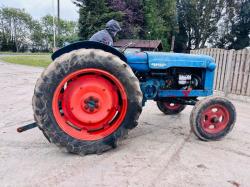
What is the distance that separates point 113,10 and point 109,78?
24.8 m

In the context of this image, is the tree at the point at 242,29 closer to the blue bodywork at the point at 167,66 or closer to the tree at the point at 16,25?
the blue bodywork at the point at 167,66

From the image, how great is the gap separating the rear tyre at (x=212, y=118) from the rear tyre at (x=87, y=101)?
1.00 m

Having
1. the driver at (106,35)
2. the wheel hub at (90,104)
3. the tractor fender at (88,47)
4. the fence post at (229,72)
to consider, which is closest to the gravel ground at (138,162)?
the wheel hub at (90,104)

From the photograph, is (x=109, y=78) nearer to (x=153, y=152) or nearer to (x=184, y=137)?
(x=153, y=152)

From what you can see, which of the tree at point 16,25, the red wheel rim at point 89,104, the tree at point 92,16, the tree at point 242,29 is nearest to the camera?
the red wheel rim at point 89,104

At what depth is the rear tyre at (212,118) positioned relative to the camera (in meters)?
4.07

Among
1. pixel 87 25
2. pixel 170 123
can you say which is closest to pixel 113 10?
pixel 87 25

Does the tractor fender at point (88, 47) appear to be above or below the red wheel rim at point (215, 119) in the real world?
above

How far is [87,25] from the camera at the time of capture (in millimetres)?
25469

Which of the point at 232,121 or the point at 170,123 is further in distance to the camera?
the point at 170,123

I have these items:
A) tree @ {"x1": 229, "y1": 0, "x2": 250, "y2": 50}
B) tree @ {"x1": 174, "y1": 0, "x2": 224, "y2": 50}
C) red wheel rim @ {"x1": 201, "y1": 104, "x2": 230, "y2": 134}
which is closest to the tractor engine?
red wheel rim @ {"x1": 201, "y1": 104, "x2": 230, "y2": 134}

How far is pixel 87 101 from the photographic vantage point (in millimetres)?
3584

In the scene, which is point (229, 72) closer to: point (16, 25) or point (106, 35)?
point (106, 35)

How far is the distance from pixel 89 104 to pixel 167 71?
4.85 feet
